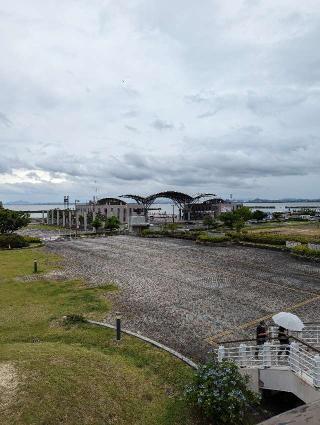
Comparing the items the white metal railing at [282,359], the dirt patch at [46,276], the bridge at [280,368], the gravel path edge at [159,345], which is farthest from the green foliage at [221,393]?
the dirt patch at [46,276]

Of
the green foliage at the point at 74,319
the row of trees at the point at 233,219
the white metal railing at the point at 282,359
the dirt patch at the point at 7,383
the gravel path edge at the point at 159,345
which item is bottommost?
the gravel path edge at the point at 159,345

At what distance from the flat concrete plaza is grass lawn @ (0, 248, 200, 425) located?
67.6 inches

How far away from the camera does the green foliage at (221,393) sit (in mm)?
7910

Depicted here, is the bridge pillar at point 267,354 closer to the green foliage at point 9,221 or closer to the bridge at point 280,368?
the bridge at point 280,368

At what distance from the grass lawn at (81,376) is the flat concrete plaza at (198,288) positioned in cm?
172

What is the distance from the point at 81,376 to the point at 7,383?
1867mm

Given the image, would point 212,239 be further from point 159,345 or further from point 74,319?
point 159,345

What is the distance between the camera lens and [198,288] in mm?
20359

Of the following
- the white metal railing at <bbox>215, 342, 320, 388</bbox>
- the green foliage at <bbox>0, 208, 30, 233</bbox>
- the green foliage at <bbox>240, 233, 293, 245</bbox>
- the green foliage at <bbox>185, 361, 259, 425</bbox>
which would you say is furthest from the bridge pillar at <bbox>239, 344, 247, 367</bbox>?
the green foliage at <bbox>0, 208, 30, 233</bbox>

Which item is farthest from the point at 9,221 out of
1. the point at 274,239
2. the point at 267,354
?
the point at 267,354

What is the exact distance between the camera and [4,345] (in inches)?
461

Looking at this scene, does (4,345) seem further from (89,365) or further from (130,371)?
(130,371)

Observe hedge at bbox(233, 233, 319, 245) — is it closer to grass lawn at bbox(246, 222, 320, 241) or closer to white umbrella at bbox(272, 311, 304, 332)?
grass lawn at bbox(246, 222, 320, 241)

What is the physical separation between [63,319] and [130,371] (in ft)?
18.2
